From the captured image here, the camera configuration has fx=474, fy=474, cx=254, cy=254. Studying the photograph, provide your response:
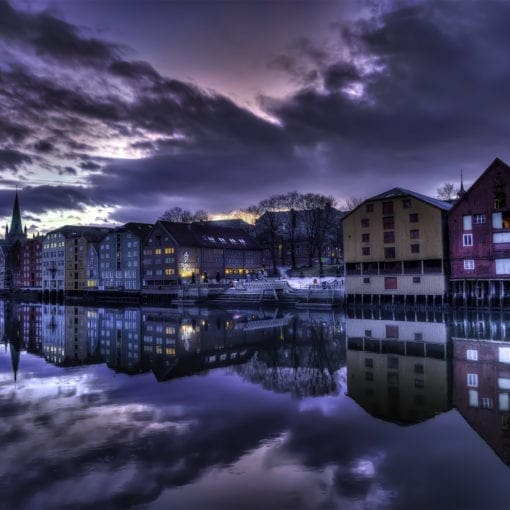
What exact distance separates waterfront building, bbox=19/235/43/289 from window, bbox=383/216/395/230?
311ft

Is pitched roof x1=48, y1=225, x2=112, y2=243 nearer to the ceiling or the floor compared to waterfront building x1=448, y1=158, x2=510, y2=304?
nearer to the ceiling

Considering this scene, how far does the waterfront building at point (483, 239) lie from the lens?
4794cm

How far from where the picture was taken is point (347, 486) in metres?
8.77

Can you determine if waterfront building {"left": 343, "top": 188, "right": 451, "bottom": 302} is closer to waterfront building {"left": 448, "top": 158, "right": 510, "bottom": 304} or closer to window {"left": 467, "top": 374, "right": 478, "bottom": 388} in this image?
waterfront building {"left": 448, "top": 158, "right": 510, "bottom": 304}

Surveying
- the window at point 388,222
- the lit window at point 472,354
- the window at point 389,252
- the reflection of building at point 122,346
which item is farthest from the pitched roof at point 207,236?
the lit window at point 472,354

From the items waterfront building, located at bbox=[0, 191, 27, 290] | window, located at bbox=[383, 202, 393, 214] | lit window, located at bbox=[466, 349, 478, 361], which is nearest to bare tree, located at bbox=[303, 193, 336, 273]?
window, located at bbox=[383, 202, 393, 214]

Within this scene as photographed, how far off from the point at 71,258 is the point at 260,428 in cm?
10525

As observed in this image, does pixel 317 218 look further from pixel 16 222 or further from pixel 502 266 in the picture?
pixel 16 222

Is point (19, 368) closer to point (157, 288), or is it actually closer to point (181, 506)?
point (181, 506)

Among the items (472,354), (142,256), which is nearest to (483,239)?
(472,354)

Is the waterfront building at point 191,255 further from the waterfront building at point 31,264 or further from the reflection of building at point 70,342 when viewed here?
the waterfront building at point 31,264

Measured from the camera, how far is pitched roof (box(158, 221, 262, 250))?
80.6 meters

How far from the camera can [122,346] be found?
29031mm

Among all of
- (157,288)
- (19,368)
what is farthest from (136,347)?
(157,288)
